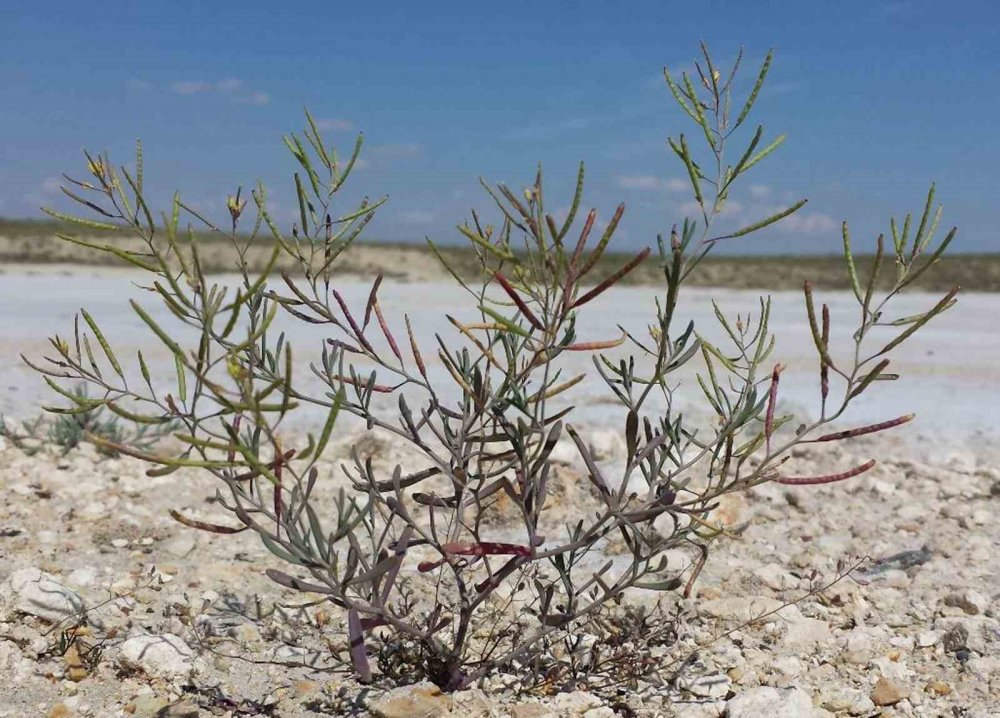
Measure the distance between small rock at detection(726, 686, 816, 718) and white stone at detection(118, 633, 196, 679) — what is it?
125 centimetres

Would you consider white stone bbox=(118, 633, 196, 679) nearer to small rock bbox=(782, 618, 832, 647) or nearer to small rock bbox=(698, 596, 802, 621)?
small rock bbox=(698, 596, 802, 621)

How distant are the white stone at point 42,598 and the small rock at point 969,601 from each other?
92.3 inches

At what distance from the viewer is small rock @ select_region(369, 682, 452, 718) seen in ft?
6.15

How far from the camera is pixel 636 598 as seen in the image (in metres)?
2.63

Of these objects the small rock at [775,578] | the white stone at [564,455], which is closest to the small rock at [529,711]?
the small rock at [775,578]

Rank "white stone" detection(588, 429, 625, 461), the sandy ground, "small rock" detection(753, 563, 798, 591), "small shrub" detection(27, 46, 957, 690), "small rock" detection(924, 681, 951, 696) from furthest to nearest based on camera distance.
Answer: "white stone" detection(588, 429, 625, 461)
"small rock" detection(753, 563, 798, 591)
"small rock" detection(924, 681, 951, 696)
the sandy ground
"small shrub" detection(27, 46, 957, 690)

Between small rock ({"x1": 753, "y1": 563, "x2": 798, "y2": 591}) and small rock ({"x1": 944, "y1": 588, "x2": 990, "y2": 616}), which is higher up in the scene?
small rock ({"x1": 944, "y1": 588, "x2": 990, "y2": 616})

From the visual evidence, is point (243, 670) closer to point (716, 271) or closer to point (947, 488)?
point (947, 488)

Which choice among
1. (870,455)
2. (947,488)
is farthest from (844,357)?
(947,488)

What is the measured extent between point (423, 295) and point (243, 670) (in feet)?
44.2

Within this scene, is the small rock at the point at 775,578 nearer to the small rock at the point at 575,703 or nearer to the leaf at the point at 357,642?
the small rock at the point at 575,703

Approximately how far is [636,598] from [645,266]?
85.5 ft

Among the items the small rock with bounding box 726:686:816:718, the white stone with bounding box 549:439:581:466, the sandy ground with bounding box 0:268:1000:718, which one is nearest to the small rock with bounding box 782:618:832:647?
the sandy ground with bounding box 0:268:1000:718

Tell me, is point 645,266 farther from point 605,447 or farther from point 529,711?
point 529,711
